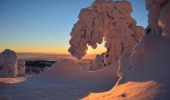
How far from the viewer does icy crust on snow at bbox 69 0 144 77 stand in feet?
87.4

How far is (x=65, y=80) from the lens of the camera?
13148mm

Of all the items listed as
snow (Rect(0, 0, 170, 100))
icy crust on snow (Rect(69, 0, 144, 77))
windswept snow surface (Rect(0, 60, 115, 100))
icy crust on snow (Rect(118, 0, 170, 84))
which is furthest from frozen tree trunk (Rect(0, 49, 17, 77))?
icy crust on snow (Rect(118, 0, 170, 84))

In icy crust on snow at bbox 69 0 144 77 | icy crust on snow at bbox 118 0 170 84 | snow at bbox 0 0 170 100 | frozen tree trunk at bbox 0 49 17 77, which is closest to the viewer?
snow at bbox 0 0 170 100

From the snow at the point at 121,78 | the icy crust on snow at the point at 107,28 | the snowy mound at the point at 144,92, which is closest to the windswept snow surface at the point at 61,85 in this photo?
the snow at the point at 121,78

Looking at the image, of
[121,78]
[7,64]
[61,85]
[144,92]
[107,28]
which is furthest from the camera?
[7,64]

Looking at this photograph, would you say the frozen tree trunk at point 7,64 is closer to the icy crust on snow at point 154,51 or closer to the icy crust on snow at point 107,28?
the icy crust on snow at point 107,28

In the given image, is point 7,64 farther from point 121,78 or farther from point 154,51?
point 154,51

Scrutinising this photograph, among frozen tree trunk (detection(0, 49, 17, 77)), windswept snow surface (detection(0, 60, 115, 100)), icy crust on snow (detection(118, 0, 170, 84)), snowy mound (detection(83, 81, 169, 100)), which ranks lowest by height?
frozen tree trunk (detection(0, 49, 17, 77))

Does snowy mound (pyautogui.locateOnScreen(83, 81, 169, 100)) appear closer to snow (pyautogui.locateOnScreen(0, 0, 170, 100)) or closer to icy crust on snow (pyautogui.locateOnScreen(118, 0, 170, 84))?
snow (pyautogui.locateOnScreen(0, 0, 170, 100))

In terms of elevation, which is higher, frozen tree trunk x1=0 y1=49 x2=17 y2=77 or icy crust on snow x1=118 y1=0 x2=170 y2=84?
icy crust on snow x1=118 y1=0 x2=170 y2=84

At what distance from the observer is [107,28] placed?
27.4 meters

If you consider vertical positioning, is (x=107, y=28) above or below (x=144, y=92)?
above

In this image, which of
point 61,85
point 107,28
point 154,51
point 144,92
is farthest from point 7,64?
point 144,92

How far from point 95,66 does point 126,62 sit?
2082cm
